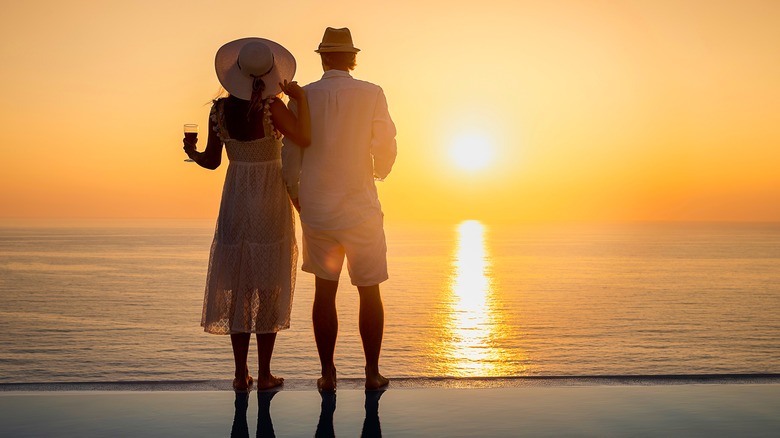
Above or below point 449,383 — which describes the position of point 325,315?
above

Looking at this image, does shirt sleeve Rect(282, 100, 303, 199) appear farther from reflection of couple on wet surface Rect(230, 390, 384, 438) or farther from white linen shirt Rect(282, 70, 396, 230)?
reflection of couple on wet surface Rect(230, 390, 384, 438)

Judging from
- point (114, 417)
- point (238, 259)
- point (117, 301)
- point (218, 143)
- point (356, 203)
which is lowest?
point (117, 301)

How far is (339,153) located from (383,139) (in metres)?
0.26

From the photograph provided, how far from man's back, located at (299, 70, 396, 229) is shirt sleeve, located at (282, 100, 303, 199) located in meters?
0.05

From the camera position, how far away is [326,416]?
3943 mm

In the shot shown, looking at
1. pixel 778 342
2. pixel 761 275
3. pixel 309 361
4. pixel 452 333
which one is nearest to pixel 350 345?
pixel 309 361

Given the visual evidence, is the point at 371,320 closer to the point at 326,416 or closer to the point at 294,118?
the point at 326,416

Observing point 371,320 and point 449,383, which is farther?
point 371,320

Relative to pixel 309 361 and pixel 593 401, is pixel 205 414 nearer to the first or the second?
pixel 593 401

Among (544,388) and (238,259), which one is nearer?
(544,388)

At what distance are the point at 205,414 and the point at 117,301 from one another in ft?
88.3

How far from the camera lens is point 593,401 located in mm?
4223

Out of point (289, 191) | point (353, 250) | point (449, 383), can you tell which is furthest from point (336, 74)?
point (449, 383)

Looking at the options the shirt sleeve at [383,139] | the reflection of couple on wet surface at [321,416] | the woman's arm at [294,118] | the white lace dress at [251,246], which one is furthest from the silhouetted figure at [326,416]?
the woman's arm at [294,118]
